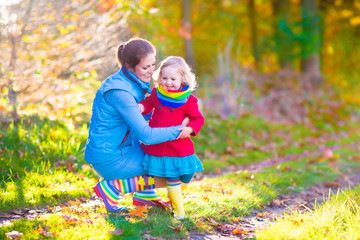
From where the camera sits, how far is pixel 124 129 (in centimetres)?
384

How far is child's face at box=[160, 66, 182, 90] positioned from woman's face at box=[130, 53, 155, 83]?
0.14 meters

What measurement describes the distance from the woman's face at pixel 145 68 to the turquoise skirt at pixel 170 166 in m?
0.82

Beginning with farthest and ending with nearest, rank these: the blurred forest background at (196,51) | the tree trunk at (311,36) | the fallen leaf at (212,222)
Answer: the tree trunk at (311,36)
the blurred forest background at (196,51)
the fallen leaf at (212,222)

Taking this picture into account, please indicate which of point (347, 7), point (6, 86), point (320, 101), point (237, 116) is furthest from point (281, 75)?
point (6, 86)

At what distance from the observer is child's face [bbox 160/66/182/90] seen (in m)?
3.71

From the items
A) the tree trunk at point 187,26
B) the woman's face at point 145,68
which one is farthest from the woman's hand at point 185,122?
the tree trunk at point 187,26

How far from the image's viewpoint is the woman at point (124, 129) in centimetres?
360

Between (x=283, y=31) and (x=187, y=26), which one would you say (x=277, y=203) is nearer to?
(x=187, y=26)

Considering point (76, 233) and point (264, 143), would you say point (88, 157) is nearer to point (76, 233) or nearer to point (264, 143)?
point (76, 233)

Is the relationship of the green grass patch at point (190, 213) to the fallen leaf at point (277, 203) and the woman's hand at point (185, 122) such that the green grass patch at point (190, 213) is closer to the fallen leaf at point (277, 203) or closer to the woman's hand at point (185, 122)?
the fallen leaf at point (277, 203)

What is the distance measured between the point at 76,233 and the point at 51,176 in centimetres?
182

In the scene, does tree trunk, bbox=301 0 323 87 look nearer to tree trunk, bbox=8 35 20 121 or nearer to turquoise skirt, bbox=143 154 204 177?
tree trunk, bbox=8 35 20 121

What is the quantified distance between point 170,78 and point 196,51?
15488mm

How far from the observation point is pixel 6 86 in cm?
620
